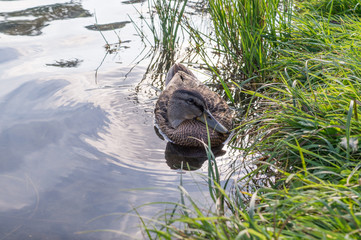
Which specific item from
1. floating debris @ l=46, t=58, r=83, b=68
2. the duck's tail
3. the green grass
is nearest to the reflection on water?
floating debris @ l=46, t=58, r=83, b=68

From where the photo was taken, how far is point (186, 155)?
172 inches

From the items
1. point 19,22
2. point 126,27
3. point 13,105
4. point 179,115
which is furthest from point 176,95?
point 19,22

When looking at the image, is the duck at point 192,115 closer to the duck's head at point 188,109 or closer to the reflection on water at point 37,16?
the duck's head at point 188,109

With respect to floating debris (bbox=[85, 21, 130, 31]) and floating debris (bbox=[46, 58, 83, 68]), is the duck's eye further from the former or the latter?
floating debris (bbox=[85, 21, 130, 31])

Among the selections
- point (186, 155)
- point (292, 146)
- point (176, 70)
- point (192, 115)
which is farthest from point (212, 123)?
point (292, 146)

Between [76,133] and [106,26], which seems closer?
[76,133]

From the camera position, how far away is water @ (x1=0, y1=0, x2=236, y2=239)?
3246 millimetres

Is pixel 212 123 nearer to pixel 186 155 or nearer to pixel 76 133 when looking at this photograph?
pixel 186 155

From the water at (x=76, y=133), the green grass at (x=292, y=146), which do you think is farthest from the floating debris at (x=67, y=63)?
the green grass at (x=292, y=146)

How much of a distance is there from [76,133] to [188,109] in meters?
1.13

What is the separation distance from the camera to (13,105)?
4.85 m

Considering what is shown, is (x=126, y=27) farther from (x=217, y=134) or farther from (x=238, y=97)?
(x=217, y=134)

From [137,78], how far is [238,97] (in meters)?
1.30

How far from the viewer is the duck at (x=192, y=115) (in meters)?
4.55
